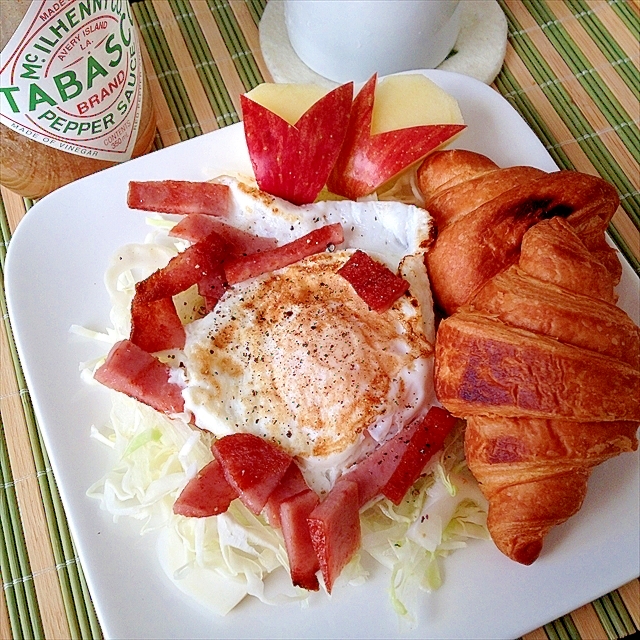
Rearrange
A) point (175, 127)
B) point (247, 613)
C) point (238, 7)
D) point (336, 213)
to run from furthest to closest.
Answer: point (238, 7)
point (175, 127)
point (336, 213)
point (247, 613)

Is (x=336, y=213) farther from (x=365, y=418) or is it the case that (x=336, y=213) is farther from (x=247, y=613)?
(x=247, y=613)

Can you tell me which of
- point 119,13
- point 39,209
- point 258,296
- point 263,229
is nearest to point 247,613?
point 258,296

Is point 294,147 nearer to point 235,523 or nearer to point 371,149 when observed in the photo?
point 371,149

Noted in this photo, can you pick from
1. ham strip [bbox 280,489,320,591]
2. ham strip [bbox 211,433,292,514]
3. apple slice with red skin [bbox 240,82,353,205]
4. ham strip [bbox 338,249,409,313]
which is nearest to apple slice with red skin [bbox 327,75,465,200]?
apple slice with red skin [bbox 240,82,353,205]

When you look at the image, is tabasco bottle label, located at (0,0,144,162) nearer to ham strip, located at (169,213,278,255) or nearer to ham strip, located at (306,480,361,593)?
ham strip, located at (169,213,278,255)

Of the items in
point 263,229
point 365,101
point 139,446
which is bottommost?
point 139,446

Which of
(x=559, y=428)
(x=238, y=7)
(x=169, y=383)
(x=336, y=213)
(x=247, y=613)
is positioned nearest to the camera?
(x=559, y=428)
